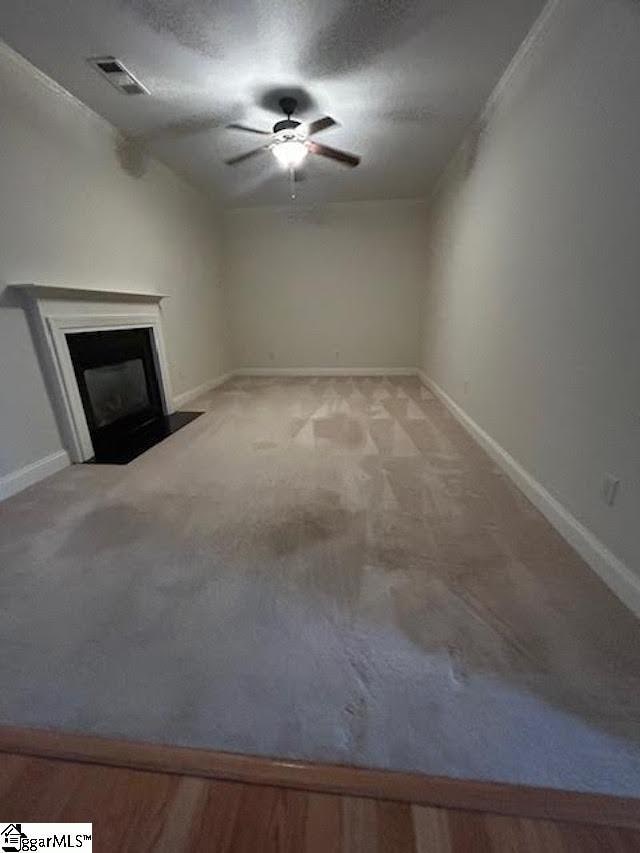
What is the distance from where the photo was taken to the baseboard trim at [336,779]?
75cm

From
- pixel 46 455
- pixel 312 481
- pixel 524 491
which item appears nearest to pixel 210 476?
pixel 312 481

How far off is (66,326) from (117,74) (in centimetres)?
166

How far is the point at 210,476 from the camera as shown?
7.95ft

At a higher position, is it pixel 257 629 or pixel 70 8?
pixel 70 8

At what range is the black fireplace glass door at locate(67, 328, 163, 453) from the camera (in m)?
2.85

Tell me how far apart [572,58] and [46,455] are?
144 inches

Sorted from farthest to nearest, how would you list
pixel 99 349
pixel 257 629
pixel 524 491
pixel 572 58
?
pixel 99 349 < pixel 524 491 < pixel 572 58 < pixel 257 629

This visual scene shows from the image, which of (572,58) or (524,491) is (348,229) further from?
(524,491)

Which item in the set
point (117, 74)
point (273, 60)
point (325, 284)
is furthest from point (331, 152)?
point (325, 284)

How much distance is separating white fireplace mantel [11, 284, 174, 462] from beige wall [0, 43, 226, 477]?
0.08m

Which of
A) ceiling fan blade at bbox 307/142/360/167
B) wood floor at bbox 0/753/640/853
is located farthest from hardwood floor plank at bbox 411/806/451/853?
ceiling fan blade at bbox 307/142/360/167

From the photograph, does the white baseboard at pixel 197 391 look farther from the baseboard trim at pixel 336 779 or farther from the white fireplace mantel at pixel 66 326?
the baseboard trim at pixel 336 779

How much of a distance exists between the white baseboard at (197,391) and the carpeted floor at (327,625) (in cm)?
203

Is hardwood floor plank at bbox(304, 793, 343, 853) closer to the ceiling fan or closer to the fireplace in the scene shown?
the fireplace
